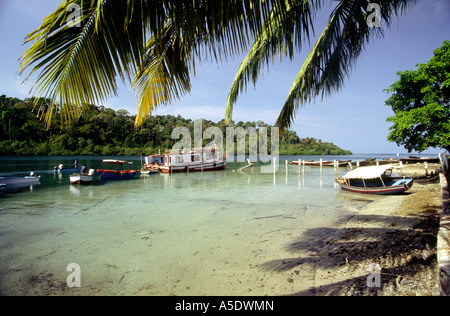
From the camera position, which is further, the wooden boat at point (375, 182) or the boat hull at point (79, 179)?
the boat hull at point (79, 179)

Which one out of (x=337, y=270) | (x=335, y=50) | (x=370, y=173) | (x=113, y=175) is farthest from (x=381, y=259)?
(x=113, y=175)

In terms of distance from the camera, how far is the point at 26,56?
154 cm

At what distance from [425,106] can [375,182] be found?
852 cm

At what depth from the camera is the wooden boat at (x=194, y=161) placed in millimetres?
32506

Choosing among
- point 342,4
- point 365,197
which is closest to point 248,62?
point 342,4

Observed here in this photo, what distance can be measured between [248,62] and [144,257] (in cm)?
461

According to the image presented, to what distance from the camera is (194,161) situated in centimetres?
3409

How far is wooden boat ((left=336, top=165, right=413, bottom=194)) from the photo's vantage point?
12017 millimetres

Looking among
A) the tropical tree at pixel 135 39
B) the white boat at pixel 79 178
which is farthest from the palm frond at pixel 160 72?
the white boat at pixel 79 178

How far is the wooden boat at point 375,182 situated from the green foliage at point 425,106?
21.6 ft

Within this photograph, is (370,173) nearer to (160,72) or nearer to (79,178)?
(160,72)

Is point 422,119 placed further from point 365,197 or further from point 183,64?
point 183,64

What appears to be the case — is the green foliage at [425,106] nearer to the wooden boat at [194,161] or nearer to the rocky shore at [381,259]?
the rocky shore at [381,259]

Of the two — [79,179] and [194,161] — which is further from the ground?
[194,161]
